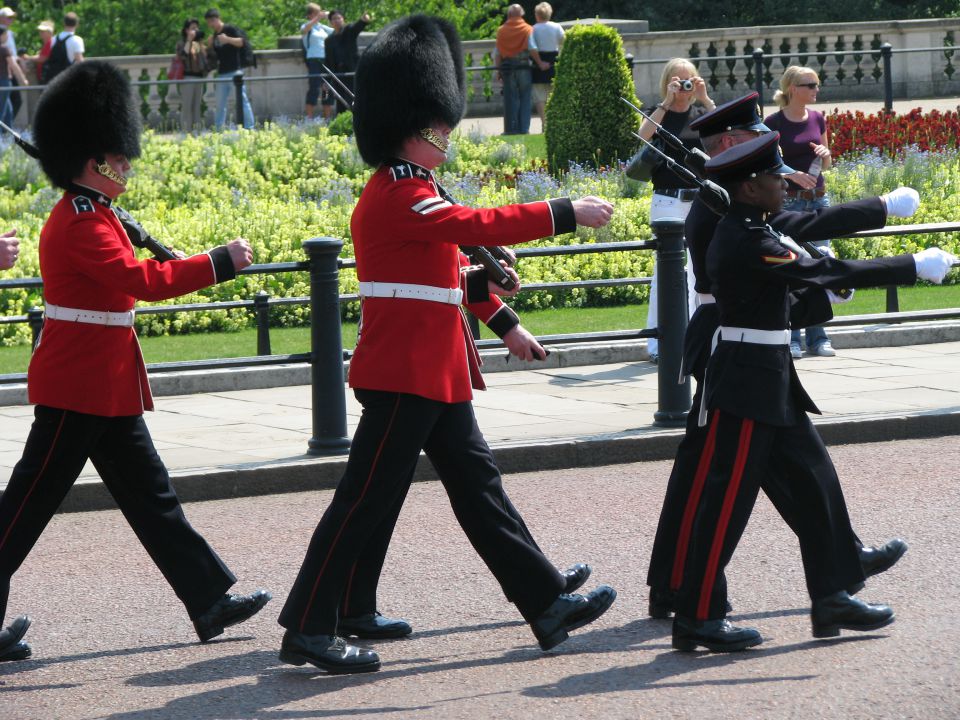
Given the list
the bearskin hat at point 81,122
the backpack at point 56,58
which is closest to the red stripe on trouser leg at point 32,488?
the bearskin hat at point 81,122

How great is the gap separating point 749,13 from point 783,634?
1279 inches

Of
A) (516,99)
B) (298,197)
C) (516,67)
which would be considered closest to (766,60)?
(516,67)

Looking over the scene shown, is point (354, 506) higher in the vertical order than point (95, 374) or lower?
lower

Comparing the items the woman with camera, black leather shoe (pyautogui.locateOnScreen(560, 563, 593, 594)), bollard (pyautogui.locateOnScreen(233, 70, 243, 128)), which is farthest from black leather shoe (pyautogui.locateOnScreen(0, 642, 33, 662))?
bollard (pyautogui.locateOnScreen(233, 70, 243, 128))

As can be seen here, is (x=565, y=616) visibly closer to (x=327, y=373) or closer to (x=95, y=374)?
(x=95, y=374)

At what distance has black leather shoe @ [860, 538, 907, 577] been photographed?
5.68 metres

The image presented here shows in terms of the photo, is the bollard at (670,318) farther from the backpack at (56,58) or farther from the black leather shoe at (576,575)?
the backpack at (56,58)

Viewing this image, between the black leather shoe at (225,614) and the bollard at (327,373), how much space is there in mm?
2521

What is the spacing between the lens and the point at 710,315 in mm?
5719

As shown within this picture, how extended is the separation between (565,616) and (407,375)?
857 millimetres

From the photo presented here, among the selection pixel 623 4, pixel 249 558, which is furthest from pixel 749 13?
pixel 249 558

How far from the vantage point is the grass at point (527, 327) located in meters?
11.3

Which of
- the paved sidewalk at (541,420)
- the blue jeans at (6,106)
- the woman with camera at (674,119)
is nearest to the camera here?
the paved sidewalk at (541,420)

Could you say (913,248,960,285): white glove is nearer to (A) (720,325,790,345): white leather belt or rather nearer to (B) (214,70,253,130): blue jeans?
(A) (720,325,790,345): white leather belt
